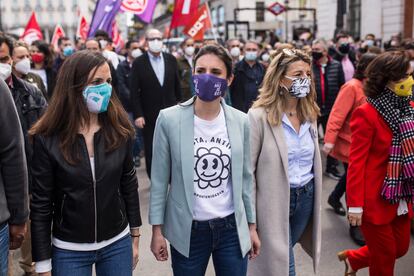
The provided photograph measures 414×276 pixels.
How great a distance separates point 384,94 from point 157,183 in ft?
5.77

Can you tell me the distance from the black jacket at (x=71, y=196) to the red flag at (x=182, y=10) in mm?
8479

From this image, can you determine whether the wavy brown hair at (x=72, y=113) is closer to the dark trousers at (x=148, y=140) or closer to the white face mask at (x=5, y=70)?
the white face mask at (x=5, y=70)

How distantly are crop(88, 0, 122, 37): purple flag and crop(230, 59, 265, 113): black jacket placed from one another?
13.2ft

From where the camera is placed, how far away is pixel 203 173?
2.67 m

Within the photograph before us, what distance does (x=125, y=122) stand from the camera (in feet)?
8.91

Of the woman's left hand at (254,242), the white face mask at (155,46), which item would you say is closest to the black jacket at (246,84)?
the white face mask at (155,46)

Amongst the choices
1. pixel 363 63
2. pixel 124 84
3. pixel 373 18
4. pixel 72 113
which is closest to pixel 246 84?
pixel 124 84

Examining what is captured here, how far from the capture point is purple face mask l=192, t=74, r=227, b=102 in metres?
2.65

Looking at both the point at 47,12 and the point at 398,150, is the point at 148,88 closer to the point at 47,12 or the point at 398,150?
the point at 398,150

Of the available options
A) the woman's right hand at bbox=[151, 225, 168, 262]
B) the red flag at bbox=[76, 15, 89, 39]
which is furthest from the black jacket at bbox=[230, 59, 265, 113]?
the red flag at bbox=[76, 15, 89, 39]

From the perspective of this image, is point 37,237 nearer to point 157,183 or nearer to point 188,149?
point 157,183

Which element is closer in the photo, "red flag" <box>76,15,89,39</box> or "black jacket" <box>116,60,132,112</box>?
"black jacket" <box>116,60,132,112</box>

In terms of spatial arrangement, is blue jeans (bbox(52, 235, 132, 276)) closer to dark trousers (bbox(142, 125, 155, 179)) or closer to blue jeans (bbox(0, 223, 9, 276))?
blue jeans (bbox(0, 223, 9, 276))

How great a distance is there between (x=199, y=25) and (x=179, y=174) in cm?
1173
